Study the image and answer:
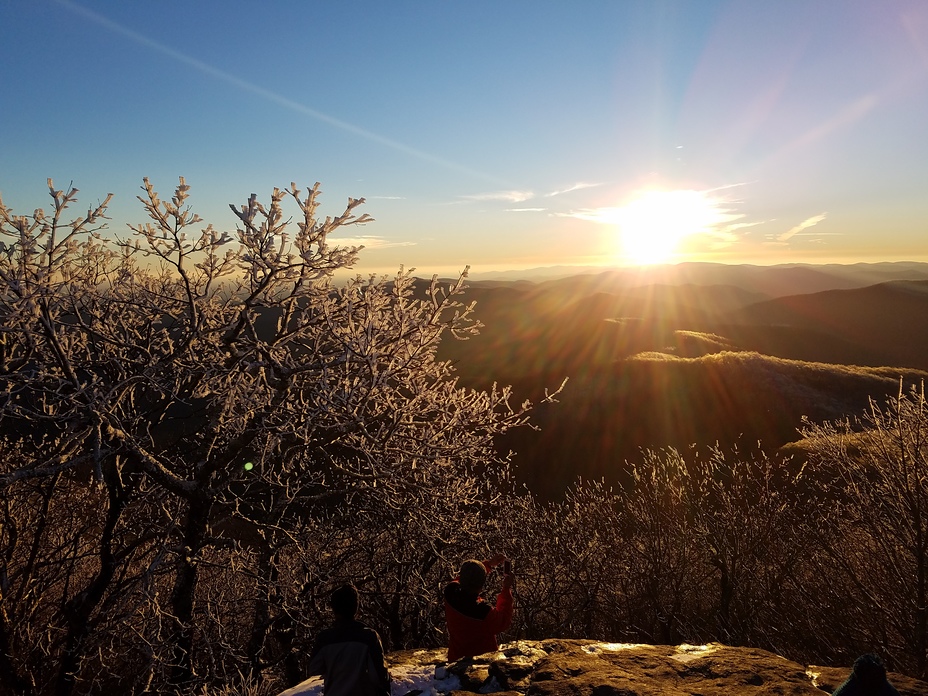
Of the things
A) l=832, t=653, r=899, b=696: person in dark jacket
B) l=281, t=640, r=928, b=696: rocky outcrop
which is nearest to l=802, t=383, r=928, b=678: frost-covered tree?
l=281, t=640, r=928, b=696: rocky outcrop

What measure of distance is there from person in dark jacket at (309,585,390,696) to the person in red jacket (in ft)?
3.66

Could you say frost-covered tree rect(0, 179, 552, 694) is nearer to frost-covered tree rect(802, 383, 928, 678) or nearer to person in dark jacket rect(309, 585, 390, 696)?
person in dark jacket rect(309, 585, 390, 696)

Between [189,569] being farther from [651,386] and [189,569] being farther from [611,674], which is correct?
[651,386]

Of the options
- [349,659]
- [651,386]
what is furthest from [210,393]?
[651,386]

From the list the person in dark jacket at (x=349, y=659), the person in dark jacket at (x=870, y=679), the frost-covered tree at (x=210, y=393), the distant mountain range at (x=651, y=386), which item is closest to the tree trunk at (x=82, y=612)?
the frost-covered tree at (x=210, y=393)

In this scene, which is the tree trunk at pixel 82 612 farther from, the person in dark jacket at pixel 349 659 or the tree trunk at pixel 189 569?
the person in dark jacket at pixel 349 659

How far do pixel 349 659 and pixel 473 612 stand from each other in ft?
5.13

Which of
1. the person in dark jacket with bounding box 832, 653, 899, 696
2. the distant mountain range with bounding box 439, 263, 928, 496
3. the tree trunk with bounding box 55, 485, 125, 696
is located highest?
the person in dark jacket with bounding box 832, 653, 899, 696

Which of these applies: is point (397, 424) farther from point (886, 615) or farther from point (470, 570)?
point (886, 615)

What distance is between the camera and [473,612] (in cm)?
529

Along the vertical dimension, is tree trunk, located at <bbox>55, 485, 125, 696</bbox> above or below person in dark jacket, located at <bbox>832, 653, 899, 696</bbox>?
below

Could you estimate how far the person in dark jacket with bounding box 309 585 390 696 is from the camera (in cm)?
411

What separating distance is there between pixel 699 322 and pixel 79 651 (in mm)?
134634

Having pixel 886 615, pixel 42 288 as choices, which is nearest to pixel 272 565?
pixel 42 288
